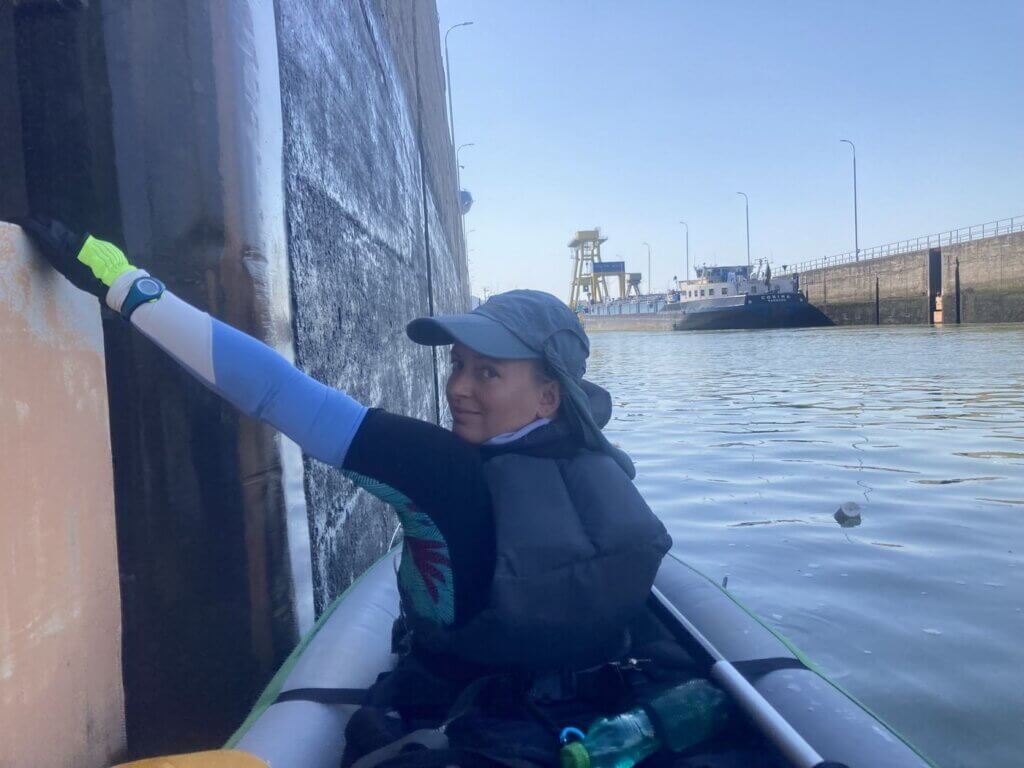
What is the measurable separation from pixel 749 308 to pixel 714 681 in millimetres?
40511

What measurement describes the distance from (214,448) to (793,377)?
14.2 metres

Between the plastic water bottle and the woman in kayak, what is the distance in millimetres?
196

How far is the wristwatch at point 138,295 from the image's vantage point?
1.64m

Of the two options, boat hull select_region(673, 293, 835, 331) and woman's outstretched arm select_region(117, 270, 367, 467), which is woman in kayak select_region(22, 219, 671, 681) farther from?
boat hull select_region(673, 293, 835, 331)

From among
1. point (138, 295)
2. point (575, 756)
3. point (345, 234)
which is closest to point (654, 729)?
point (575, 756)

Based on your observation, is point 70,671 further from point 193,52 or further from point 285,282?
point 193,52

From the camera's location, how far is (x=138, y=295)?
5.41 feet

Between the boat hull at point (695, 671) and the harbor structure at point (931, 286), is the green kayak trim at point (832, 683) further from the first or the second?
the harbor structure at point (931, 286)

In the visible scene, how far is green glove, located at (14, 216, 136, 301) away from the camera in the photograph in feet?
5.35

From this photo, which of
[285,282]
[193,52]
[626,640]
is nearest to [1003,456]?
[626,640]

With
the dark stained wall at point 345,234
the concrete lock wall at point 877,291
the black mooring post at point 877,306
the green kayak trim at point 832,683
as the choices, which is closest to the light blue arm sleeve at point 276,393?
the dark stained wall at point 345,234

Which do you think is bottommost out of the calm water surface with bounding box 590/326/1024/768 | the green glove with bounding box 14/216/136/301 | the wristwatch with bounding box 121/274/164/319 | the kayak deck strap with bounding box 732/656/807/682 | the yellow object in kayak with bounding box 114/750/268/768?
the calm water surface with bounding box 590/326/1024/768

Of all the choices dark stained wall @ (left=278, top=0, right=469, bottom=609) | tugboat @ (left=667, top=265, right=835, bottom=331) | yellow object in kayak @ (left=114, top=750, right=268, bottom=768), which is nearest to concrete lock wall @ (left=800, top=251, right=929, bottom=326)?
tugboat @ (left=667, top=265, right=835, bottom=331)

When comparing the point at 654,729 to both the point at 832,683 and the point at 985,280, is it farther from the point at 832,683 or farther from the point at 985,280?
the point at 985,280
